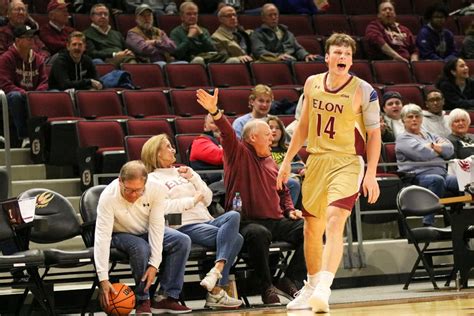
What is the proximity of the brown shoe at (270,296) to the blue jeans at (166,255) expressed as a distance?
679mm

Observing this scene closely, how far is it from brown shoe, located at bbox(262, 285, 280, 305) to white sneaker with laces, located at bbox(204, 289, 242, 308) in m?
0.27

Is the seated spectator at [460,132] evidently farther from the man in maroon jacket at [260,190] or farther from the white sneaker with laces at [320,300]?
the white sneaker with laces at [320,300]

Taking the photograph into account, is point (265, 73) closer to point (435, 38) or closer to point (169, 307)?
point (435, 38)

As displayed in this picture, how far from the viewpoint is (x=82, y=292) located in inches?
277

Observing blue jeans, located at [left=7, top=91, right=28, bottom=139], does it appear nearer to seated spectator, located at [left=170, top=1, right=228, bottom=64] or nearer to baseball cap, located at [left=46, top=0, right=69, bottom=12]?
baseball cap, located at [left=46, top=0, right=69, bottom=12]

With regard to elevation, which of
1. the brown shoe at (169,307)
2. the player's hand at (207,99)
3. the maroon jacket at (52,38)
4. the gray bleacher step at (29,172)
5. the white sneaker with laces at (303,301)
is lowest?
the brown shoe at (169,307)

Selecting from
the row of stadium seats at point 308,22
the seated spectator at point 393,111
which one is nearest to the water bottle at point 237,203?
the seated spectator at point 393,111

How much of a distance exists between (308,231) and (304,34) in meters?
6.64

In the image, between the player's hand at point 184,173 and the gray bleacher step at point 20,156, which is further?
the gray bleacher step at point 20,156

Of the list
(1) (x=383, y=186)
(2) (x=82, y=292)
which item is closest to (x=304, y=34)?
(1) (x=383, y=186)

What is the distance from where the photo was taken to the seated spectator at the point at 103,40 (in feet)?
35.4

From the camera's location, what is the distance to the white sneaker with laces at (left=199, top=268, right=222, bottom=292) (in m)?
6.88

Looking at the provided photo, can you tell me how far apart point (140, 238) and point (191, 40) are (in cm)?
485

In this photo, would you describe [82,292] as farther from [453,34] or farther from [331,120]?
[453,34]
